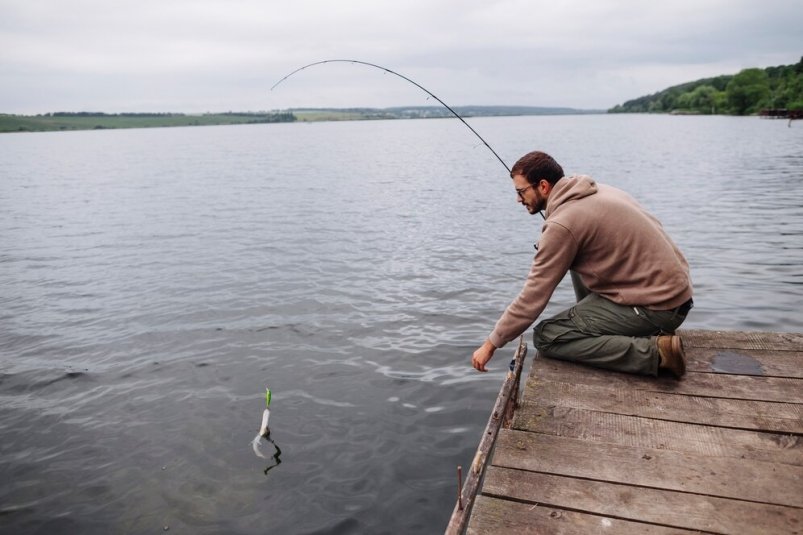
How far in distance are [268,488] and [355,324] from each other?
13.5 feet

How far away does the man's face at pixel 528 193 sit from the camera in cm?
453

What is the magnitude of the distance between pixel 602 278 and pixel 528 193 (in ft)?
2.97

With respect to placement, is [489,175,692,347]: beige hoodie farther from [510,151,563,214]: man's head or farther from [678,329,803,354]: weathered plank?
[678,329,803,354]: weathered plank

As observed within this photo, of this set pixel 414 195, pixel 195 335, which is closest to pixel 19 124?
pixel 414 195

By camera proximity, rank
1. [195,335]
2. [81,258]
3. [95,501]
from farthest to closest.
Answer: [81,258] < [195,335] < [95,501]

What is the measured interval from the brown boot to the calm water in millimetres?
2149

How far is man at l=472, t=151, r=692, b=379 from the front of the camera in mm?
4121

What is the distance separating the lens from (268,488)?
5066 millimetres

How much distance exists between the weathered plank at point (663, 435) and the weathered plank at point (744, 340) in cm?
152

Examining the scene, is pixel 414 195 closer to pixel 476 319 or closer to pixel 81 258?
pixel 81 258

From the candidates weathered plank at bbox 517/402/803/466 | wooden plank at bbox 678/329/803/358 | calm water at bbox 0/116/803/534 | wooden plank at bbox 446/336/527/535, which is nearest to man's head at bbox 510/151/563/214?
wooden plank at bbox 446/336/527/535

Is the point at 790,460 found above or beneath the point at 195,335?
above

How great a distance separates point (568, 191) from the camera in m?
4.29

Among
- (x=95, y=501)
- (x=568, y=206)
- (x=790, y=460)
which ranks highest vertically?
(x=568, y=206)
